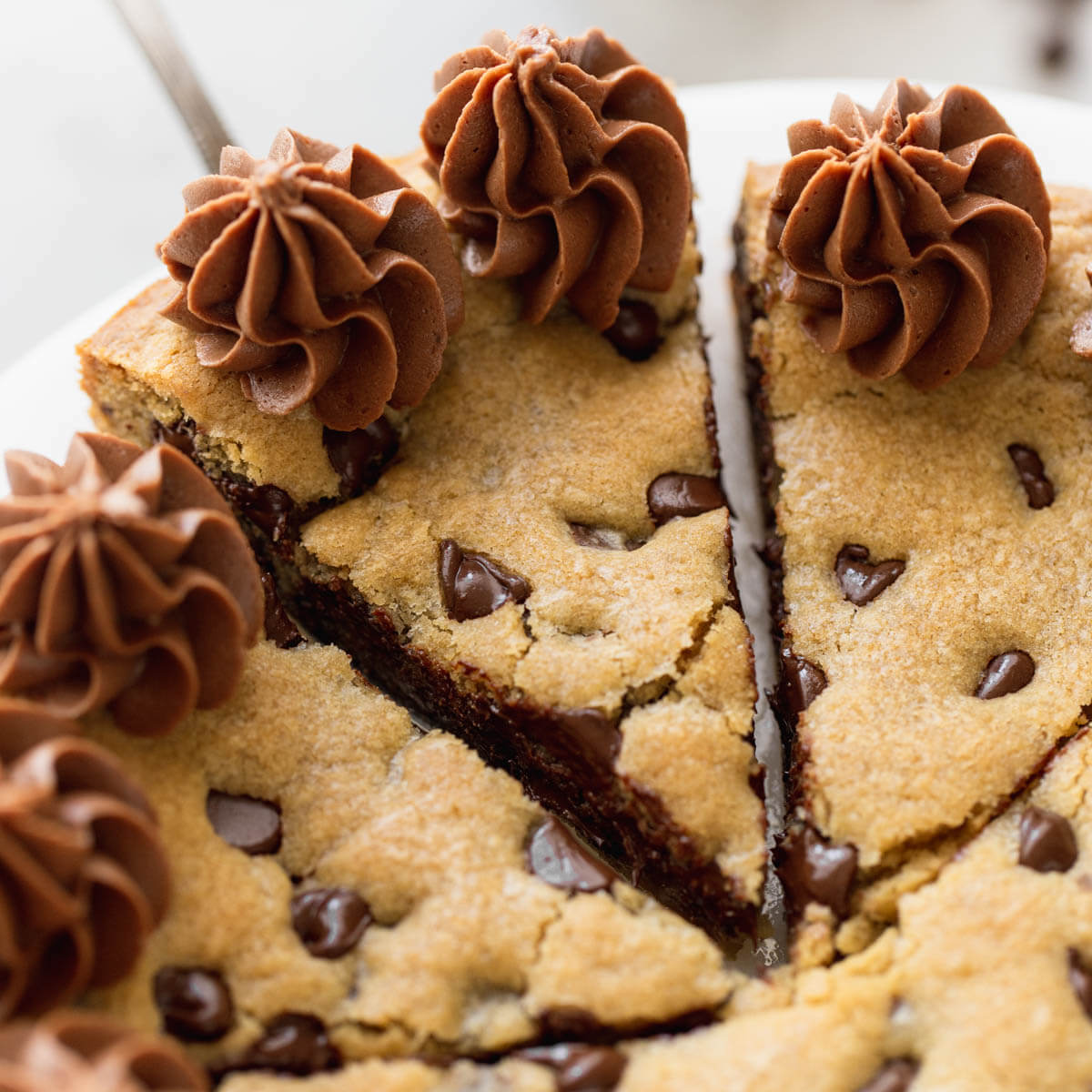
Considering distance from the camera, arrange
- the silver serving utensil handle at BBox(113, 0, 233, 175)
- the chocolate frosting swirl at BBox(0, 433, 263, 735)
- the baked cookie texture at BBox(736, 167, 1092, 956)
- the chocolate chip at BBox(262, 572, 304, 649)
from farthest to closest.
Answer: the silver serving utensil handle at BBox(113, 0, 233, 175) < the chocolate chip at BBox(262, 572, 304, 649) < the baked cookie texture at BBox(736, 167, 1092, 956) < the chocolate frosting swirl at BBox(0, 433, 263, 735)

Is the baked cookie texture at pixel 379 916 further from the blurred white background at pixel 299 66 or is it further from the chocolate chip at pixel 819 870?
the blurred white background at pixel 299 66

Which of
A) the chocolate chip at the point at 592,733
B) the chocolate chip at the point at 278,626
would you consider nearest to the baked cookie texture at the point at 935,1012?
the chocolate chip at the point at 592,733

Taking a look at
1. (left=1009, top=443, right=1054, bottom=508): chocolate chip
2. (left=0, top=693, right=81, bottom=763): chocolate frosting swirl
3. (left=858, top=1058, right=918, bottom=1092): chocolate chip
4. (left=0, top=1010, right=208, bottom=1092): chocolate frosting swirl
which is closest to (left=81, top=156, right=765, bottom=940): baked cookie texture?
(left=858, top=1058, right=918, bottom=1092): chocolate chip

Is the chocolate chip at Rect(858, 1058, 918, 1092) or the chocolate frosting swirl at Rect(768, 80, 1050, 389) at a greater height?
the chocolate frosting swirl at Rect(768, 80, 1050, 389)

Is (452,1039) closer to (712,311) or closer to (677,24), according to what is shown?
(712,311)

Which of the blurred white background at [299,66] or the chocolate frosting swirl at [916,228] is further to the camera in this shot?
the blurred white background at [299,66]

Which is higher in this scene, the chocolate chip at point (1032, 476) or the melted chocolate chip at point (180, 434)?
the melted chocolate chip at point (180, 434)

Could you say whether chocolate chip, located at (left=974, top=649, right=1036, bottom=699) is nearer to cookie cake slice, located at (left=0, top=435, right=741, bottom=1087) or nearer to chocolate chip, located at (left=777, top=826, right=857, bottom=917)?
chocolate chip, located at (left=777, top=826, right=857, bottom=917)

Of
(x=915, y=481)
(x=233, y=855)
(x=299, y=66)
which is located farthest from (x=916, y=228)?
(x=299, y=66)
